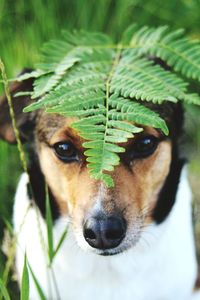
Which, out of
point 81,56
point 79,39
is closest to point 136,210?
point 81,56

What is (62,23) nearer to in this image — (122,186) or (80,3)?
(80,3)

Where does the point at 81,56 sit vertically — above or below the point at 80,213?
above

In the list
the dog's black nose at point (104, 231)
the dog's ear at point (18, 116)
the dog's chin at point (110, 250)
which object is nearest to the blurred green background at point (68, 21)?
the dog's ear at point (18, 116)

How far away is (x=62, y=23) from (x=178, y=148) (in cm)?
148

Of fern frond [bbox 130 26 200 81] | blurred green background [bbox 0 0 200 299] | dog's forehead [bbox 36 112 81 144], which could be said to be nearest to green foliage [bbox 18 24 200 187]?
fern frond [bbox 130 26 200 81]

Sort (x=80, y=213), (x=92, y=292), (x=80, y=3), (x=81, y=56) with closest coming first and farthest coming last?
(x=80, y=213) → (x=81, y=56) → (x=92, y=292) → (x=80, y=3)

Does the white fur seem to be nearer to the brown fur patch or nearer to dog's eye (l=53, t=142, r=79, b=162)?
the brown fur patch

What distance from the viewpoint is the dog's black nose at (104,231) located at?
2414mm

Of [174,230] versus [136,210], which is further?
[174,230]

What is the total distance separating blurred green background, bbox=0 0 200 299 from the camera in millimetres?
3874

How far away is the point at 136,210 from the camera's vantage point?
2633 millimetres

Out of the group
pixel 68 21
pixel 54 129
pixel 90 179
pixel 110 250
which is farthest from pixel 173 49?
pixel 68 21

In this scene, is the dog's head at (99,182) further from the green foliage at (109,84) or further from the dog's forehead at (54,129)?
the green foliage at (109,84)

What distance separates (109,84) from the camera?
8.26ft
